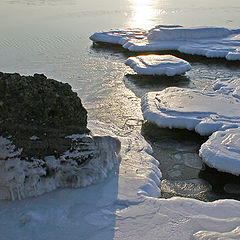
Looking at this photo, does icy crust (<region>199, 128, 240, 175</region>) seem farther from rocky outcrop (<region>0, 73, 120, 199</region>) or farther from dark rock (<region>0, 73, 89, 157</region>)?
dark rock (<region>0, 73, 89, 157</region>)

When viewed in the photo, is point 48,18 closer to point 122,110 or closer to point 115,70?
point 115,70

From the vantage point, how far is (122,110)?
8047 millimetres

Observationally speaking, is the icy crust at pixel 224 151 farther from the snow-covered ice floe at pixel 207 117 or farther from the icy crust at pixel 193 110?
the icy crust at pixel 193 110

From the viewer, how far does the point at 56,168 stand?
163 inches

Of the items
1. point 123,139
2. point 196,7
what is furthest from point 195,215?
point 196,7

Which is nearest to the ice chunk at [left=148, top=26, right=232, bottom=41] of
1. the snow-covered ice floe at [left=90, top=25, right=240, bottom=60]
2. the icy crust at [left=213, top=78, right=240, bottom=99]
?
the snow-covered ice floe at [left=90, top=25, right=240, bottom=60]

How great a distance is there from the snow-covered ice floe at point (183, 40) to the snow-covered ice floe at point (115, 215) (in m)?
9.67

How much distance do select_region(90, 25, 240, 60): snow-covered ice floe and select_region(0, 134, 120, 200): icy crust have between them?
373 inches

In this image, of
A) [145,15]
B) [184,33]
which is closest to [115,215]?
[184,33]

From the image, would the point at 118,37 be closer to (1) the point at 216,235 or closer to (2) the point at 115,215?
(2) the point at 115,215

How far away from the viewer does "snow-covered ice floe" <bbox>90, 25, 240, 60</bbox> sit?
13.1 meters

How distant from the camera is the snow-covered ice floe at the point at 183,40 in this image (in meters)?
13.1

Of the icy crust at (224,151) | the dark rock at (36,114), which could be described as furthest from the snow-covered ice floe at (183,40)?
the dark rock at (36,114)

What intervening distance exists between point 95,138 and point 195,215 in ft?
5.58
